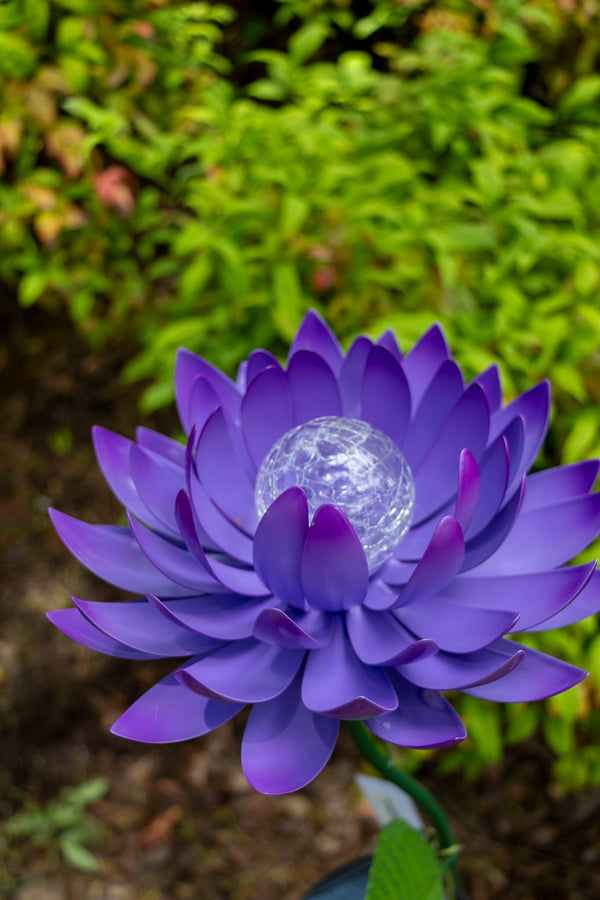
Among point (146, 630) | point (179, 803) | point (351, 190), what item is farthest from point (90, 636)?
point (179, 803)

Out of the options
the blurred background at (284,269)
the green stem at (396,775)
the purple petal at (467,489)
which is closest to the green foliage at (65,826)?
the blurred background at (284,269)

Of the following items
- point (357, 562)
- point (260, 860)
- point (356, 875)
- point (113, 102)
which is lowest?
point (260, 860)

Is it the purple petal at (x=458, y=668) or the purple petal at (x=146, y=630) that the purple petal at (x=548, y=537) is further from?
the purple petal at (x=146, y=630)

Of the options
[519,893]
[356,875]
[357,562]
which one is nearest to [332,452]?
[357,562]

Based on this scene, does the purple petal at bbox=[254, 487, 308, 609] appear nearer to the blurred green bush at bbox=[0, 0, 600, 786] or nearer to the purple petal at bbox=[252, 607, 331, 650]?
the purple petal at bbox=[252, 607, 331, 650]

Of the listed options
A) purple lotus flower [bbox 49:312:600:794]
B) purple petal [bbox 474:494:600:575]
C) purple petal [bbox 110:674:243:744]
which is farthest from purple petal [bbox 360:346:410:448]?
purple petal [bbox 110:674:243:744]

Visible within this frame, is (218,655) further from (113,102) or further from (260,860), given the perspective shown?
(113,102)
